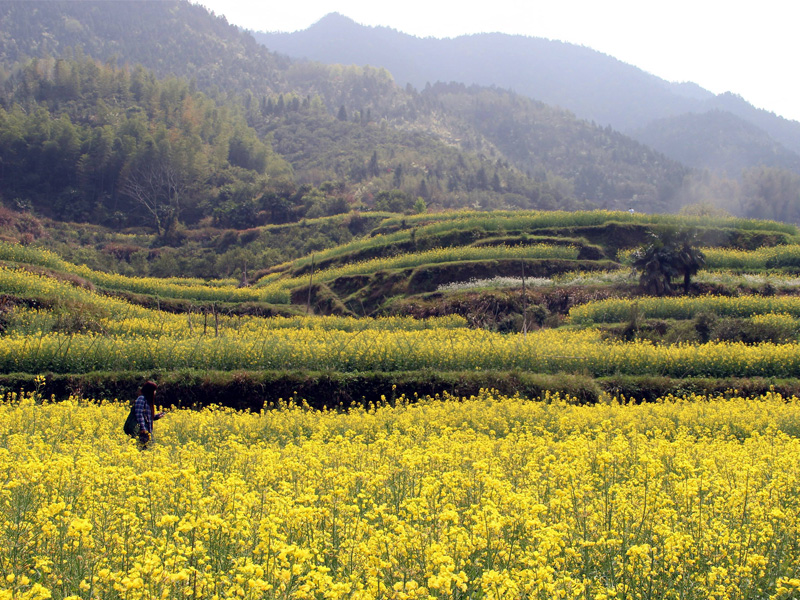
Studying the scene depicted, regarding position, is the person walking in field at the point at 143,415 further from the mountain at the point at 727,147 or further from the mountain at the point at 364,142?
the mountain at the point at 727,147

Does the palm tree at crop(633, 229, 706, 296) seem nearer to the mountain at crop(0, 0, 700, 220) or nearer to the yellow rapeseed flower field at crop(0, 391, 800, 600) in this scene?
the yellow rapeseed flower field at crop(0, 391, 800, 600)

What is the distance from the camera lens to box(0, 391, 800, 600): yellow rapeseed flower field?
400 centimetres

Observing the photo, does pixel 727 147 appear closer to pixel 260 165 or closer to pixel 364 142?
pixel 364 142

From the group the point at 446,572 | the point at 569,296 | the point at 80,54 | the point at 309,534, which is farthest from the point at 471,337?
the point at 80,54

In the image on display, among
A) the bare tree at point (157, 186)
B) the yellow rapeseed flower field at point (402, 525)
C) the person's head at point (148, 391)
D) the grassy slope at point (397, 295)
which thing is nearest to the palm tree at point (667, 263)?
the grassy slope at point (397, 295)

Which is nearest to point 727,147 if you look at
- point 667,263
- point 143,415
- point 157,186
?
point 157,186

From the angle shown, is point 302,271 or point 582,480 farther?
point 302,271

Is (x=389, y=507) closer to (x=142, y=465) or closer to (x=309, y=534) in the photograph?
(x=309, y=534)

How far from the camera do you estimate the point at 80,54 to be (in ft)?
426

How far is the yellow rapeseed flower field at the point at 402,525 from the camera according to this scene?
3996 millimetres

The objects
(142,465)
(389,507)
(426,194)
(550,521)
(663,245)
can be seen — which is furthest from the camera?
(426,194)

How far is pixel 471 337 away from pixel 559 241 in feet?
53.6

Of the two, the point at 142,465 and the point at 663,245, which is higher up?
the point at 663,245

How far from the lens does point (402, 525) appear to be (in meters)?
4.68
